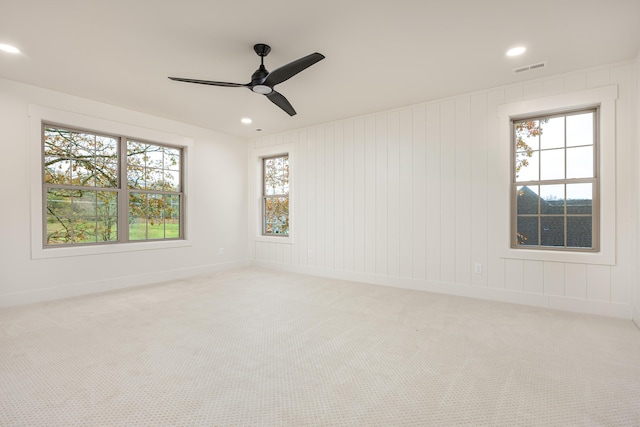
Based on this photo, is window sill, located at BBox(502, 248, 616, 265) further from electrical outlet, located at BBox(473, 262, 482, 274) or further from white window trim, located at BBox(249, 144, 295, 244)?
white window trim, located at BBox(249, 144, 295, 244)

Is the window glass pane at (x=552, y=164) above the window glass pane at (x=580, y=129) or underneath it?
underneath

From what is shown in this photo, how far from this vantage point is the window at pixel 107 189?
3957 mm

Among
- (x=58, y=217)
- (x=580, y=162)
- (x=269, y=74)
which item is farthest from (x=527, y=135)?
(x=58, y=217)

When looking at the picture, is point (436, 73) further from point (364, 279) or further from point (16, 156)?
point (16, 156)

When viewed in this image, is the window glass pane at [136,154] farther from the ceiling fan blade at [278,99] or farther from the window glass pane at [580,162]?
the window glass pane at [580,162]

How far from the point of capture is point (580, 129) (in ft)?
11.4

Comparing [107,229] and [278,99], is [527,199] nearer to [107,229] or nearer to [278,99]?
[278,99]

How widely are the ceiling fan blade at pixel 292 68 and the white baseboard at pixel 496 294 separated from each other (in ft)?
10.2

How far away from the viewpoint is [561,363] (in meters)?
2.17

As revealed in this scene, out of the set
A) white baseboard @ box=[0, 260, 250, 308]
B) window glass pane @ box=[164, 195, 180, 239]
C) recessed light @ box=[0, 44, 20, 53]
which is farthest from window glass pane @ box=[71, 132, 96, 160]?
white baseboard @ box=[0, 260, 250, 308]

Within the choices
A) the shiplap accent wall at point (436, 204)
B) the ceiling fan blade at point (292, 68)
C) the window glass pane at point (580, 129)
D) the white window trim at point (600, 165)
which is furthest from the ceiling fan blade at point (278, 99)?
the window glass pane at point (580, 129)

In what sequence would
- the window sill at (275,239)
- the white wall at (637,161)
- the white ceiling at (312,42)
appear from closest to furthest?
1. the white ceiling at (312,42)
2. the white wall at (637,161)
3. the window sill at (275,239)

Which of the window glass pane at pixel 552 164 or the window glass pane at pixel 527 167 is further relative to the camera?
the window glass pane at pixel 527 167

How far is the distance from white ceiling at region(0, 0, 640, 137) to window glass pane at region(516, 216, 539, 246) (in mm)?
1639
